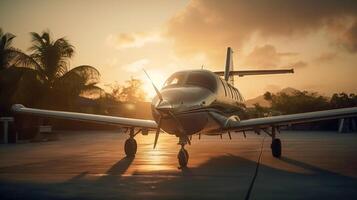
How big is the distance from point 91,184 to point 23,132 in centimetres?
2234

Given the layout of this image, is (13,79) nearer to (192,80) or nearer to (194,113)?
(192,80)

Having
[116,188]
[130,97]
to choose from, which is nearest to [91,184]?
[116,188]

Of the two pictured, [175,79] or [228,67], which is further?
[228,67]

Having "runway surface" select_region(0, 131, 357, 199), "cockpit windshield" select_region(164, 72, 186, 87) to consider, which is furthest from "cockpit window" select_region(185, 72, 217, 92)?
"runway surface" select_region(0, 131, 357, 199)

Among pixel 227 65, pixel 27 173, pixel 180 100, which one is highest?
pixel 227 65

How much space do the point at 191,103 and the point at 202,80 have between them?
2056mm

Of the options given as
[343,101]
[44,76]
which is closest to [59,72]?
[44,76]

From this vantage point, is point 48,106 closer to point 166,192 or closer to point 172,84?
point 172,84

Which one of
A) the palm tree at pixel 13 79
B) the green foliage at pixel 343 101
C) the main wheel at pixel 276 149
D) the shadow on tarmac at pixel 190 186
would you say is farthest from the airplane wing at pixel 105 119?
the green foliage at pixel 343 101

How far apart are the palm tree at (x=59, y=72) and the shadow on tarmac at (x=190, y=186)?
82.7ft

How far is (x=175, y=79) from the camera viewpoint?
1348cm

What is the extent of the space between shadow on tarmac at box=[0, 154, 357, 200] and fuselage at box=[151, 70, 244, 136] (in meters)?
1.41

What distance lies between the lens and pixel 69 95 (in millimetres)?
35750

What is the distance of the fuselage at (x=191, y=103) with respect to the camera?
1126 cm
